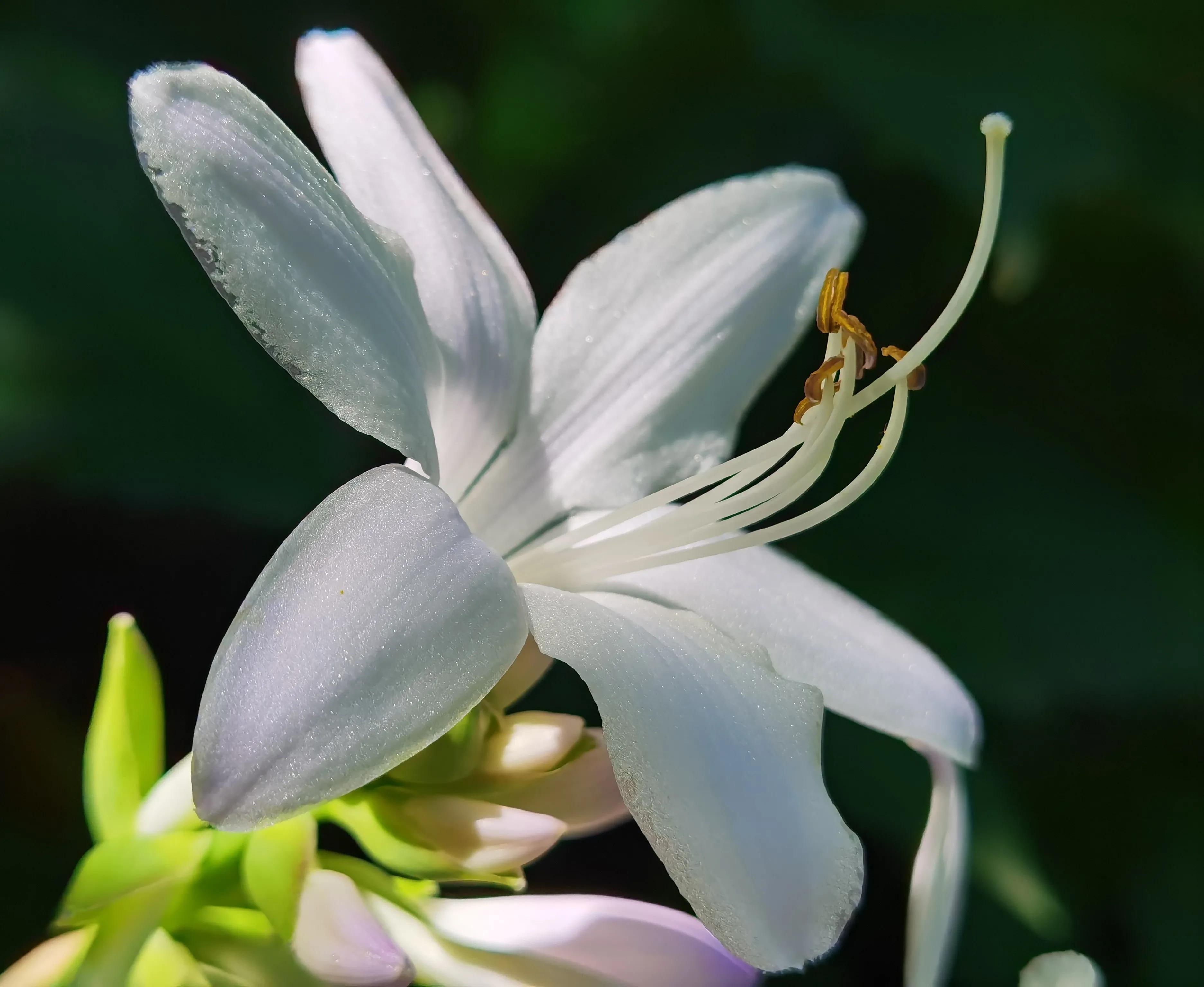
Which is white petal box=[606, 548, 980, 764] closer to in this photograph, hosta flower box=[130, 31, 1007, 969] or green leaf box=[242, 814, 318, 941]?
hosta flower box=[130, 31, 1007, 969]

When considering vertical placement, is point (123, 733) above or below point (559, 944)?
above

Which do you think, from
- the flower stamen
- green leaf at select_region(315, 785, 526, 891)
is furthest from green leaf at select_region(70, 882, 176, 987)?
the flower stamen

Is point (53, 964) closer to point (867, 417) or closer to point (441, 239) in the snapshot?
point (441, 239)

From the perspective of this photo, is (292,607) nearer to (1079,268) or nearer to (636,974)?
(636,974)

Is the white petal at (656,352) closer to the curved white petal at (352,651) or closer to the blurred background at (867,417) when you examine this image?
the curved white petal at (352,651)


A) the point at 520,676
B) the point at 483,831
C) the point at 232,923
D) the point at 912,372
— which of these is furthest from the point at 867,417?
the point at 232,923
